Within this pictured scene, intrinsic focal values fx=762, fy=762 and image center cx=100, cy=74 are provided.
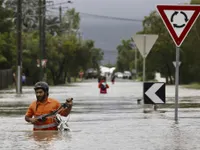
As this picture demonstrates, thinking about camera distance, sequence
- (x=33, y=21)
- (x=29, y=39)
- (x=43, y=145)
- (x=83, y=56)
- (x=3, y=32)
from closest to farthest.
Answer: (x=43, y=145) → (x=3, y=32) → (x=29, y=39) → (x=83, y=56) → (x=33, y=21)

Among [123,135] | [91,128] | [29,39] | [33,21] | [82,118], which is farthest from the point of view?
[33,21]

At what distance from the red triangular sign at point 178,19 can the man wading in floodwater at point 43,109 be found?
5.15 meters

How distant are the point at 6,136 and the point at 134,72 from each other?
157m

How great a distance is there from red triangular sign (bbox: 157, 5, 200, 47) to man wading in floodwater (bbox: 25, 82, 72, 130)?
515 centimetres

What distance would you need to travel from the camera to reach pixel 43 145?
13.0 metres

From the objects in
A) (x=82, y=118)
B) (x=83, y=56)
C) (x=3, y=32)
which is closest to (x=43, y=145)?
(x=82, y=118)

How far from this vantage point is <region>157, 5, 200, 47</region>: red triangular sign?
18.4m

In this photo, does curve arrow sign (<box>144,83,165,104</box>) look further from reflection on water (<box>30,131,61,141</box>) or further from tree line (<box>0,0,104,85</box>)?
tree line (<box>0,0,104,85</box>)

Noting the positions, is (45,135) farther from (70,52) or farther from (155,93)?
(70,52)

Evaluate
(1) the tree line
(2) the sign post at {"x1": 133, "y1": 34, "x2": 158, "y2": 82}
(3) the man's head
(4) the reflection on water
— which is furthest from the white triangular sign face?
(1) the tree line

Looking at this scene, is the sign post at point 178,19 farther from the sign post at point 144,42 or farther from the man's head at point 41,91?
the sign post at point 144,42

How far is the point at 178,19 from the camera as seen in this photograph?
18.5 m

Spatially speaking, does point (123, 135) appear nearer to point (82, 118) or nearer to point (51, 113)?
point (51, 113)

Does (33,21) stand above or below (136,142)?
above
